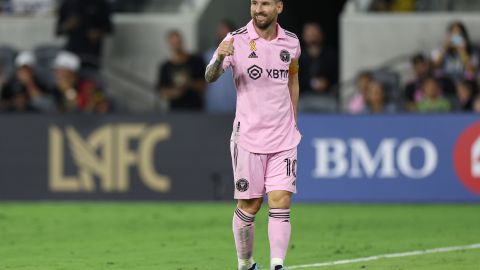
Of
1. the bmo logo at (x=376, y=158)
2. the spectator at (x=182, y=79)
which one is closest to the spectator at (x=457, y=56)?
the bmo logo at (x=376, y=158)

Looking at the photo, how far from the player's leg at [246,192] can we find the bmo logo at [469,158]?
8949 millimetres

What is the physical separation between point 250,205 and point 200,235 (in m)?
4.46

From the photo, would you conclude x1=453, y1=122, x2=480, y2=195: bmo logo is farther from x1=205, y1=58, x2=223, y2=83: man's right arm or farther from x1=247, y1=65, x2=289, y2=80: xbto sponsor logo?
x1=205, y1=58, x2=223, y2=83: man's right arm

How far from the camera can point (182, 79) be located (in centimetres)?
2075

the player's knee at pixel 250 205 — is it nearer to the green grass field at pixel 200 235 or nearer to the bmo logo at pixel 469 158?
the green grass field at pixel 200 235

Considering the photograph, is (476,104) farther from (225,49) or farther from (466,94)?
(225,49)

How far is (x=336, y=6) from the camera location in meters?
25.7

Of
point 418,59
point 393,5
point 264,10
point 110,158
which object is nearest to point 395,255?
point 264,10

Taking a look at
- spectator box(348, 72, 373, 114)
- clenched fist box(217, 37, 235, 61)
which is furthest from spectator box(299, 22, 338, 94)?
clenched fist box(217, 37, 235, 61)

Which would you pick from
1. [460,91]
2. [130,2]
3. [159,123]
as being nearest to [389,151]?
[460,91]

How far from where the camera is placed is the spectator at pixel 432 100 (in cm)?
1972

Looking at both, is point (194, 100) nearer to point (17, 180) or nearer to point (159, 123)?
point (159, 123)

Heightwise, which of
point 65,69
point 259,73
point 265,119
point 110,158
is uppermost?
point 259,73

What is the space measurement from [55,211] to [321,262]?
7.05 m
